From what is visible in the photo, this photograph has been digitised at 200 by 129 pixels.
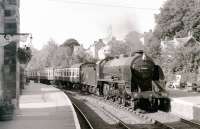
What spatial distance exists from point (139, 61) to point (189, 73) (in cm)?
2638

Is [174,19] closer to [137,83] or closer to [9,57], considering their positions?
[137,83]

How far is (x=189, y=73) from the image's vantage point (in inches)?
1923

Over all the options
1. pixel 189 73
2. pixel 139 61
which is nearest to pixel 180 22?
pixel 189 73

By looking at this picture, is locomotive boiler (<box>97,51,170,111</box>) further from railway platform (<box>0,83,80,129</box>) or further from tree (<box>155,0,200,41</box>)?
tree (<box>155,0,200,41</box>)

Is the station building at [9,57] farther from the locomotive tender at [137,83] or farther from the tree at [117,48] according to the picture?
the tree at [117,48]

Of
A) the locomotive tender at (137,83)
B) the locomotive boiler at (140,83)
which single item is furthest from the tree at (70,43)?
the locomotive boiler at (140,83)

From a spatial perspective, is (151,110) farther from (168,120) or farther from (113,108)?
(168,120)

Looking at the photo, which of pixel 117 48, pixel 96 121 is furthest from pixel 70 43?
pixel 96 121

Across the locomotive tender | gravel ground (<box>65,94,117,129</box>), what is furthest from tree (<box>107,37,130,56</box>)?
gravel ground (<box>65,94,117,129</box>)

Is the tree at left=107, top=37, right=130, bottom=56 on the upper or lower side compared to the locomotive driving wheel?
upper

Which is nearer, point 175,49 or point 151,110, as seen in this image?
point 151,110

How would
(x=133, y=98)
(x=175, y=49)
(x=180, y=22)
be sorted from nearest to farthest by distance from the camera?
1. (x=133, y=98)
2. (x=175, y=49)
3. (x=180, y=22)

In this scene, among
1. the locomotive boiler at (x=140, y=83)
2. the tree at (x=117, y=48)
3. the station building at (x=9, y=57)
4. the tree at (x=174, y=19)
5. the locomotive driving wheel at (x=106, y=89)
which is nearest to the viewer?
the station building at (x=9, y=57)

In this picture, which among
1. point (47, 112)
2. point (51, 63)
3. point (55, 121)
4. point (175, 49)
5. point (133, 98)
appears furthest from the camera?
point (51, 63)
